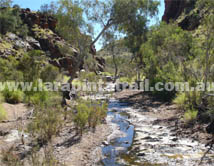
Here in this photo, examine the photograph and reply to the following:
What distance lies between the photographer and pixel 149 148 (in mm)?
6391

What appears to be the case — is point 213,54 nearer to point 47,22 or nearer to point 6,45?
point 6,45

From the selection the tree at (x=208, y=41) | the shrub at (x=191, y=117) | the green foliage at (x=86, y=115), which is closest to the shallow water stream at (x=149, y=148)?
the shrub at (x=191, y=117)

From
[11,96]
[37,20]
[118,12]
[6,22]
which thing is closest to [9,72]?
[11,96]

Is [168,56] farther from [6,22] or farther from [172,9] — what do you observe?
[172,9]

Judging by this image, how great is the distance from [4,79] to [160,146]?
884cm

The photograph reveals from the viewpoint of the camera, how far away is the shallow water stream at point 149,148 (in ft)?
17.9

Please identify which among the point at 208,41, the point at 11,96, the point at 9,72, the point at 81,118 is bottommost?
the point at 81,118

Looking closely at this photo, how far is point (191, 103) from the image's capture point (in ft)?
30.0

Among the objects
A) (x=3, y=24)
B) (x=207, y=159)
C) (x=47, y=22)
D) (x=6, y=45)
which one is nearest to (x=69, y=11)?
(x=207, y=159)

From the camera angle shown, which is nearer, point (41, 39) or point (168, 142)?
point (168, 142)

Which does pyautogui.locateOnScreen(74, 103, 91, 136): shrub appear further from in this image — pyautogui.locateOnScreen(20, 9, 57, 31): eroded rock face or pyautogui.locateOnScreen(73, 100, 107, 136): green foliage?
pyautogui.locateOnScreen(20, 9, 57, 31): eroded rock face

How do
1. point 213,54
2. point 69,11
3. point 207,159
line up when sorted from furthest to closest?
point 69,11 → point 213,54 → point 207,159

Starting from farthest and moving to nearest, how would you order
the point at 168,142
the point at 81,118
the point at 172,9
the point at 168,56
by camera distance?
1. the point at 172,9
2. the point at 168,56
3. the point at 81,118
4. the point at 168,142

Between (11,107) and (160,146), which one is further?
(11,107)
